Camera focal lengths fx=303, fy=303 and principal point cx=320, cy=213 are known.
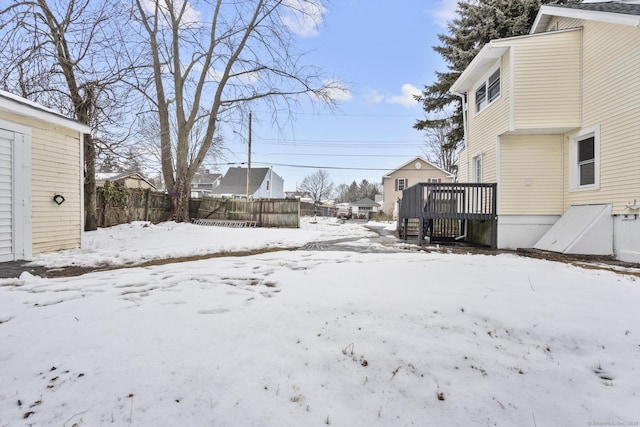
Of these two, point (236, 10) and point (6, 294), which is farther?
point (236, 10)

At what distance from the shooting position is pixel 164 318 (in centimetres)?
244

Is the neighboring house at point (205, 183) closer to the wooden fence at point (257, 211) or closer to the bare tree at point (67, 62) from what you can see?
the wooden fence at point (257, 211)

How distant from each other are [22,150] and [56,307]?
4486 millimetres

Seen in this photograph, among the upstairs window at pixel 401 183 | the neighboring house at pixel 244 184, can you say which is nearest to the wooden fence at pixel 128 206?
the upstairs window at pixel 401 183

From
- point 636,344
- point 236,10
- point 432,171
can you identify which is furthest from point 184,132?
point 432,171

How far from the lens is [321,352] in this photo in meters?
1.99

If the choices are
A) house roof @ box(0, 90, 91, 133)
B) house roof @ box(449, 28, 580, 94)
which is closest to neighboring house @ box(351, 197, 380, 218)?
house roof @ box(449, 28, 580, 94)

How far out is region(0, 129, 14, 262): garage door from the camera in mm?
5128

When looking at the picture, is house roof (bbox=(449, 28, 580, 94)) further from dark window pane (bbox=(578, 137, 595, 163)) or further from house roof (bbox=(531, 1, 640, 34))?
dark window pane (bbox=(578, 137, 595, 163))

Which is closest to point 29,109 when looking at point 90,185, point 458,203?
point 90,185

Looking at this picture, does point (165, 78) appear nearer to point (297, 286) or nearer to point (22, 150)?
point (22, 150)

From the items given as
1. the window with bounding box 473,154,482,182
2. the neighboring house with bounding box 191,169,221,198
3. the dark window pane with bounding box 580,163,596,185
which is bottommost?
the dark window pane with bounding box 580,163,596,185

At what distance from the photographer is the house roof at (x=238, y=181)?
124 ft

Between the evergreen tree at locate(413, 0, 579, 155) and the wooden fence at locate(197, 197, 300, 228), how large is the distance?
7715mm
